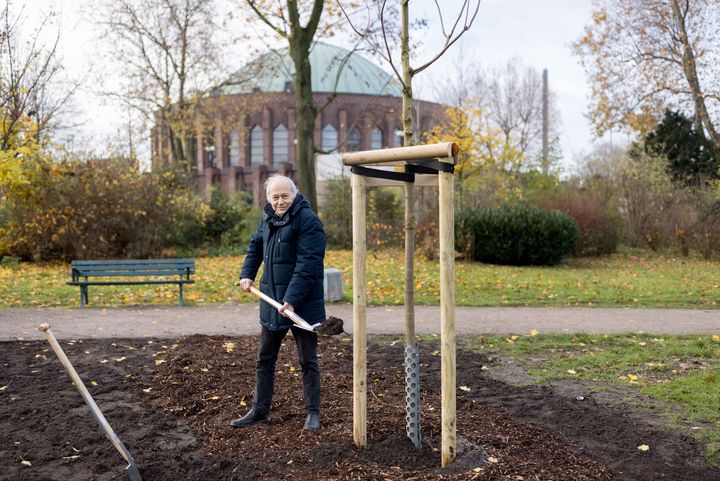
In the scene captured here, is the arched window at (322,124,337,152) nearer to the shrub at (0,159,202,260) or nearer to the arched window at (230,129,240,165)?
the arched window at (230,129,240,165)

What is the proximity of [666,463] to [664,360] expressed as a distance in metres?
2.99

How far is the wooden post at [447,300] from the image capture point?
389cm

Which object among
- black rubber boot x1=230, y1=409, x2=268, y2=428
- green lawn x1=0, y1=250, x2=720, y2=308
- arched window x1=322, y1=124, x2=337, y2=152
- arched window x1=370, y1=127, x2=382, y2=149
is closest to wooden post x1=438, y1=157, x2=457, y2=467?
black rubber boot x1=230, y1=409, x2=268, y2=428

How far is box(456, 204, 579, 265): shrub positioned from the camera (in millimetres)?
18594

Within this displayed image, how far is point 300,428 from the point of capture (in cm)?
500

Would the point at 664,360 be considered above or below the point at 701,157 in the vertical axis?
below

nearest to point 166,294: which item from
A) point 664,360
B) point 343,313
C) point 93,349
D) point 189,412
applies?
point 343,313

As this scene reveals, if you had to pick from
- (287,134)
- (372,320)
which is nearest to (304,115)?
(372,320)

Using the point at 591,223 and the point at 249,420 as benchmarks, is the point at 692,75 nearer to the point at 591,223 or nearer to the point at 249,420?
the point at 591,223

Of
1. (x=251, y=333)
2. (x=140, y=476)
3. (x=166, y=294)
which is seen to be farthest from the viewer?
(x=166, y=294)

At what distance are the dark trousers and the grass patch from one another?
A: 2.41 meters

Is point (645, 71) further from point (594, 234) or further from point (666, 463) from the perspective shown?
point (666, 463)

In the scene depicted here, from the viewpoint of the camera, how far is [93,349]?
7.64 metres

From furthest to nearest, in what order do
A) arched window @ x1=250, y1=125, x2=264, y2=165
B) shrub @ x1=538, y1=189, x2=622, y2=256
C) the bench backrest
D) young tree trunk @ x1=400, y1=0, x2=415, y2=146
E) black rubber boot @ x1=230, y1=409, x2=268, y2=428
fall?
arched window @ x1=250, y1=125, x2=264, y2=165 → shrub @ x1=538, y1=189, x2=622, y2=256 → the bench backrest → young tree trunk @ x1=400, y1=0, x2=415, y2=146 → black rubber boot @ x1=230, y1=409, x2=268, y2=428
